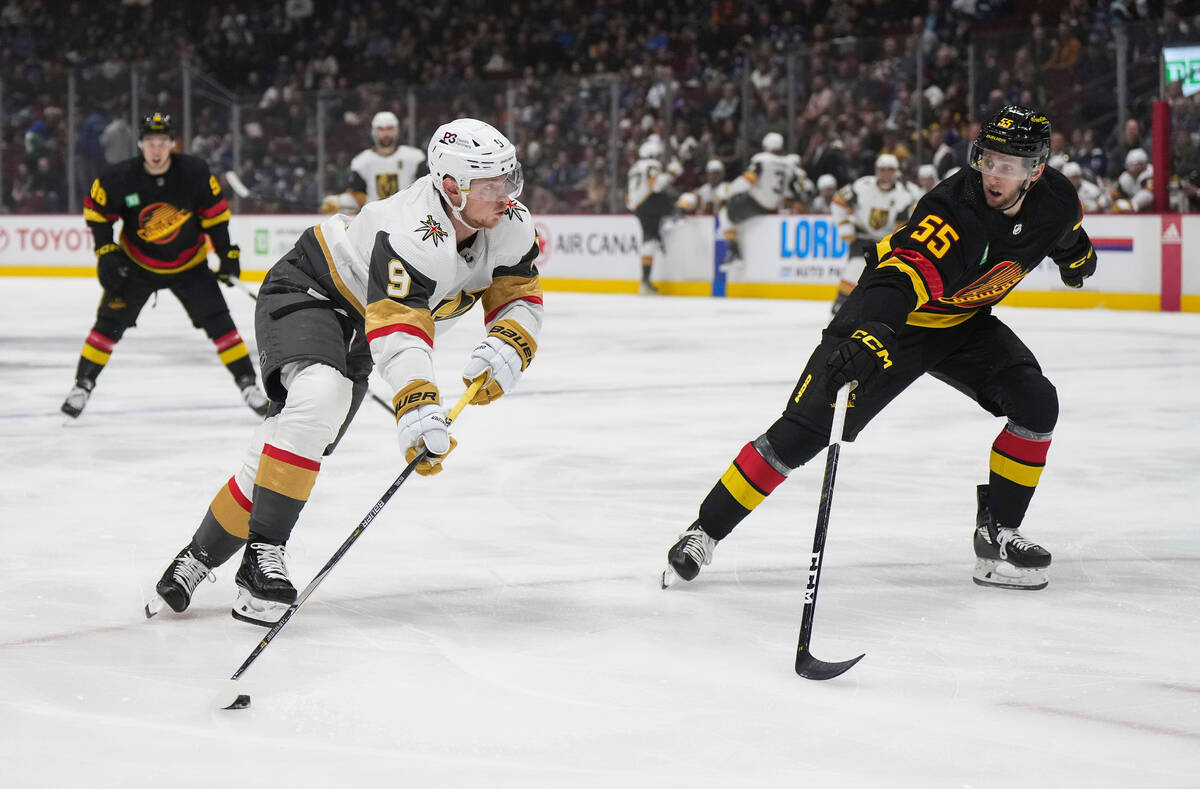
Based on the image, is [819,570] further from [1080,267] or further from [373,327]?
[1080,267]

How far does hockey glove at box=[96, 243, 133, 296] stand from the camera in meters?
6.47

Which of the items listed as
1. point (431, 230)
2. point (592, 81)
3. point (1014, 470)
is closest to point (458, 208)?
point (431, 230)

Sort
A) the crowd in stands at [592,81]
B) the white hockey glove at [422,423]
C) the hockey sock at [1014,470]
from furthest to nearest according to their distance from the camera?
the crowd in stands at [592,81] < the hockey sock at [1014,470] < the white hockey glove at [422,423]

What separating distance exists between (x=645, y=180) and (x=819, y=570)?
1144 centimetres

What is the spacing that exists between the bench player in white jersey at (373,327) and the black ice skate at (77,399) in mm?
3185

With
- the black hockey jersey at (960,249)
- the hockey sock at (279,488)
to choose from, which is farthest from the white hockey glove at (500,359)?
the black hockey jersey at (960,249)

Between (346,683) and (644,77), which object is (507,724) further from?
(644,77)

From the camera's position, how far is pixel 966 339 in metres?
3.63

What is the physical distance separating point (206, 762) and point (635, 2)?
1729cm

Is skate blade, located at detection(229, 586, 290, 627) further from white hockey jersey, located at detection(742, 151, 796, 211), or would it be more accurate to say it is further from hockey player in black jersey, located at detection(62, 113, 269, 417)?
white hockey jersey, located at detection(742, 151, 796, 211)

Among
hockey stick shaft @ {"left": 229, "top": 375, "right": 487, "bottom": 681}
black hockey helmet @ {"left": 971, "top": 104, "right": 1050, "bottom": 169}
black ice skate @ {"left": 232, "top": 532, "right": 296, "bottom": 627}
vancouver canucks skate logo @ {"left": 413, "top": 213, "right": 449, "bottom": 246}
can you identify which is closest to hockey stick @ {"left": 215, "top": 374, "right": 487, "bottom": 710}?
hockey stick shaft @ {"left": 229, "top": 375, "right": 487, "bottom": 681}

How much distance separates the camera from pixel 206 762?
2.38 meters

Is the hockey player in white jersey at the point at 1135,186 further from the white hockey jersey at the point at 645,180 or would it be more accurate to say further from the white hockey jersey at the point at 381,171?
the white hockey jersey at the point at 381,171

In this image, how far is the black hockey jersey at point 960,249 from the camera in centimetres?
327
